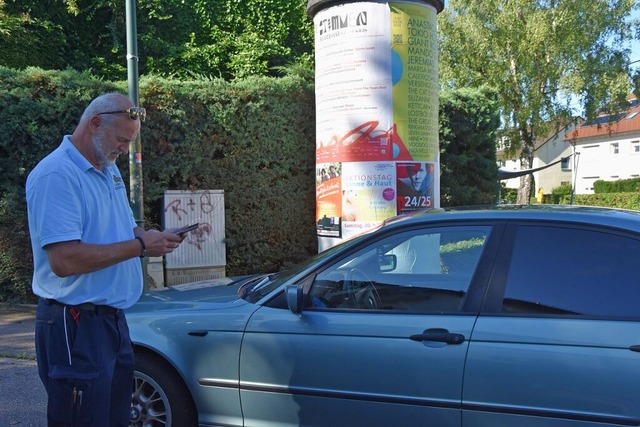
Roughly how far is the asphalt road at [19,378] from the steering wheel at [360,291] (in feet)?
8.35

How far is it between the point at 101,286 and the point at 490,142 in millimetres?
11204

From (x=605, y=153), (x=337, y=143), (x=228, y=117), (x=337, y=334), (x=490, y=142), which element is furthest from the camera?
(x=605, y=153)

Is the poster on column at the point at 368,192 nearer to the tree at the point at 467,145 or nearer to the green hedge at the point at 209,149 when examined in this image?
the green hedge at the point at 209,149

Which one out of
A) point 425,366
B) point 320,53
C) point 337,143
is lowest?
point 425,366

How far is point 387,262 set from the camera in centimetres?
347

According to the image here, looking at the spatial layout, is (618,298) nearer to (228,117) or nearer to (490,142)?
(228,117)

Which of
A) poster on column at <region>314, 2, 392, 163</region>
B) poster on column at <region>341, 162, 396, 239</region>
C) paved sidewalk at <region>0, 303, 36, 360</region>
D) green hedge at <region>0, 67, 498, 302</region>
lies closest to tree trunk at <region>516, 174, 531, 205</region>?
green hedge at <region>0, 67, 498, 302</region>

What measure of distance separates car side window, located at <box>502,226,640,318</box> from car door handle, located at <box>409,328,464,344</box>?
0.92 feet

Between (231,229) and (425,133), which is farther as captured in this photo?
(231,229)

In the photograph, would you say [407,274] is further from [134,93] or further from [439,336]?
[134,93]

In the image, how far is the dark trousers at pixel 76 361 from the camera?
223cm

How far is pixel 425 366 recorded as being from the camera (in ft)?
9.36

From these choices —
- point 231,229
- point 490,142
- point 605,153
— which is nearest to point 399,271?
point 231,229

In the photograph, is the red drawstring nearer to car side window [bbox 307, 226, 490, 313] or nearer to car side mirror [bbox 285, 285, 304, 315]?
car side mirror [bbox 285, 285, 304, 315]
